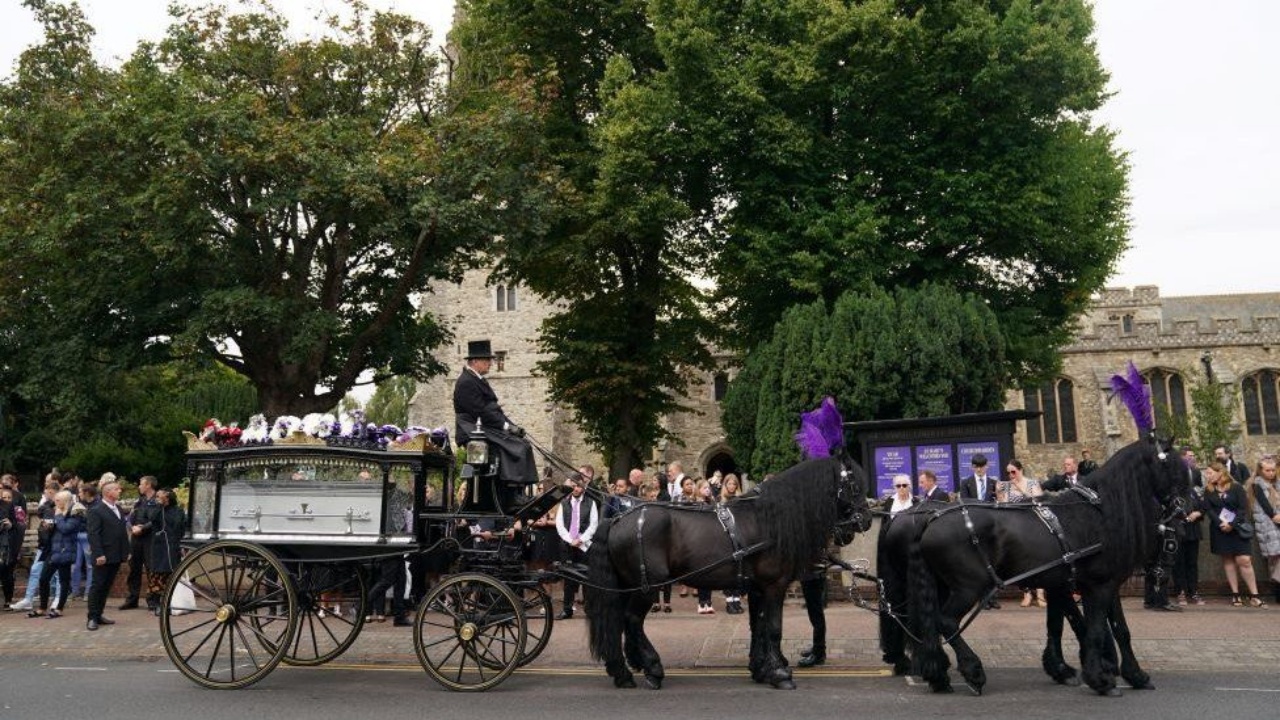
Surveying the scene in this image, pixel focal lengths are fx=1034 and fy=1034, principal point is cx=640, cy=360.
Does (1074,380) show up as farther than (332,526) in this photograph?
Yes

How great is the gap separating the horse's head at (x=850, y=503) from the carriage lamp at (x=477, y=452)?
3280mm

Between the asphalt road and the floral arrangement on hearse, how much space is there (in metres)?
2.22

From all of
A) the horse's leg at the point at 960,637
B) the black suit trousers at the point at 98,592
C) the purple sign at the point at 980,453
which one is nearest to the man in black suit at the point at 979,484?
the purple sign at the point at 980,453

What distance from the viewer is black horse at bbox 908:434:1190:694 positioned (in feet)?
28.3

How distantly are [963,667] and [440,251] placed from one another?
55.7 ft

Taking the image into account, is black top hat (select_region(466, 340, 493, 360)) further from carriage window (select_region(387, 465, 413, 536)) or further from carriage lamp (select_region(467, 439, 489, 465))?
carriage window (select_region(387, 465, 413, 536))

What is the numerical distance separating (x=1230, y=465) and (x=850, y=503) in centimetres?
979

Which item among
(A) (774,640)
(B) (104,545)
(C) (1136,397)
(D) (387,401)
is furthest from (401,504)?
(D) (387,401)

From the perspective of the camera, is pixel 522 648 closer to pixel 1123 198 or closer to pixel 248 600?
pixel 248 600

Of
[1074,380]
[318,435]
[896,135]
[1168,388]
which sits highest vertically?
[896,135]

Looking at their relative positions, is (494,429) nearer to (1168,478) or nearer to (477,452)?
(477,452)

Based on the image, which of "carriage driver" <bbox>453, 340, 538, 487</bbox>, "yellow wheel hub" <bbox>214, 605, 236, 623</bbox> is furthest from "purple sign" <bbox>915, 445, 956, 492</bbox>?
"yellow wheel hub" <bbox>214, 605, 236, 623</bbox>

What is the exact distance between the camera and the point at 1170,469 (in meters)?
8.73

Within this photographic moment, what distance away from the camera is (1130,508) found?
8766 mm
